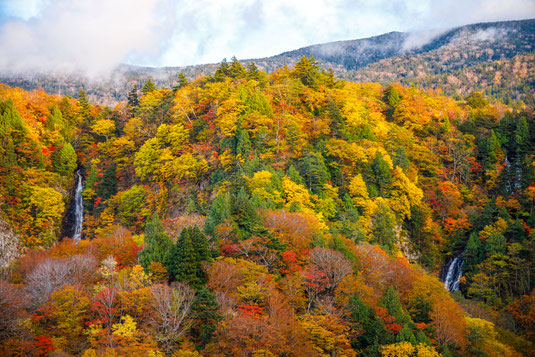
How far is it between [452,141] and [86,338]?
7146 cm

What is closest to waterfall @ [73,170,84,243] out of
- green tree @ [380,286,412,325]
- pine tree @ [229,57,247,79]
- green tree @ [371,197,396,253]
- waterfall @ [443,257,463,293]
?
pine tree @ [229,57,247,79]

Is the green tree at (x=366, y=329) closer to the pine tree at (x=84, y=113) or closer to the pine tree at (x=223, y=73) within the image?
the pine tree at (x=223, y=73)

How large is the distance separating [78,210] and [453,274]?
210 ft

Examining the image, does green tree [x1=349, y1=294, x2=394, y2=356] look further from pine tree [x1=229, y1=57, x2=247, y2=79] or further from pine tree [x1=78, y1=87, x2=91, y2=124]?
pine tree [x1=78, y1=87, x2=91, y2=124]

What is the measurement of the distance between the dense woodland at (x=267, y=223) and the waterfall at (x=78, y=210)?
115cm

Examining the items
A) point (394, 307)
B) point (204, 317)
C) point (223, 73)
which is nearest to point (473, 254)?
point (394, 307)

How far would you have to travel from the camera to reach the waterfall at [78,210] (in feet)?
208

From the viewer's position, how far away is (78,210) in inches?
2606

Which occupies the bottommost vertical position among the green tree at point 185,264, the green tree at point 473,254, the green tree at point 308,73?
the green tree at point 473,254

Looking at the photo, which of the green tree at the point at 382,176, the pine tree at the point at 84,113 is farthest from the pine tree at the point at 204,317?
the pine tree at the point at 84,113

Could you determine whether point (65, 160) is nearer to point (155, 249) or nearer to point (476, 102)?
point (155, 249)

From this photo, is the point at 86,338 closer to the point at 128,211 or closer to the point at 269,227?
the point at 269,227

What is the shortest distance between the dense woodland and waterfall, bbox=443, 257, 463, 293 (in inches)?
69.2

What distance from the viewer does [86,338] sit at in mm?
27766
